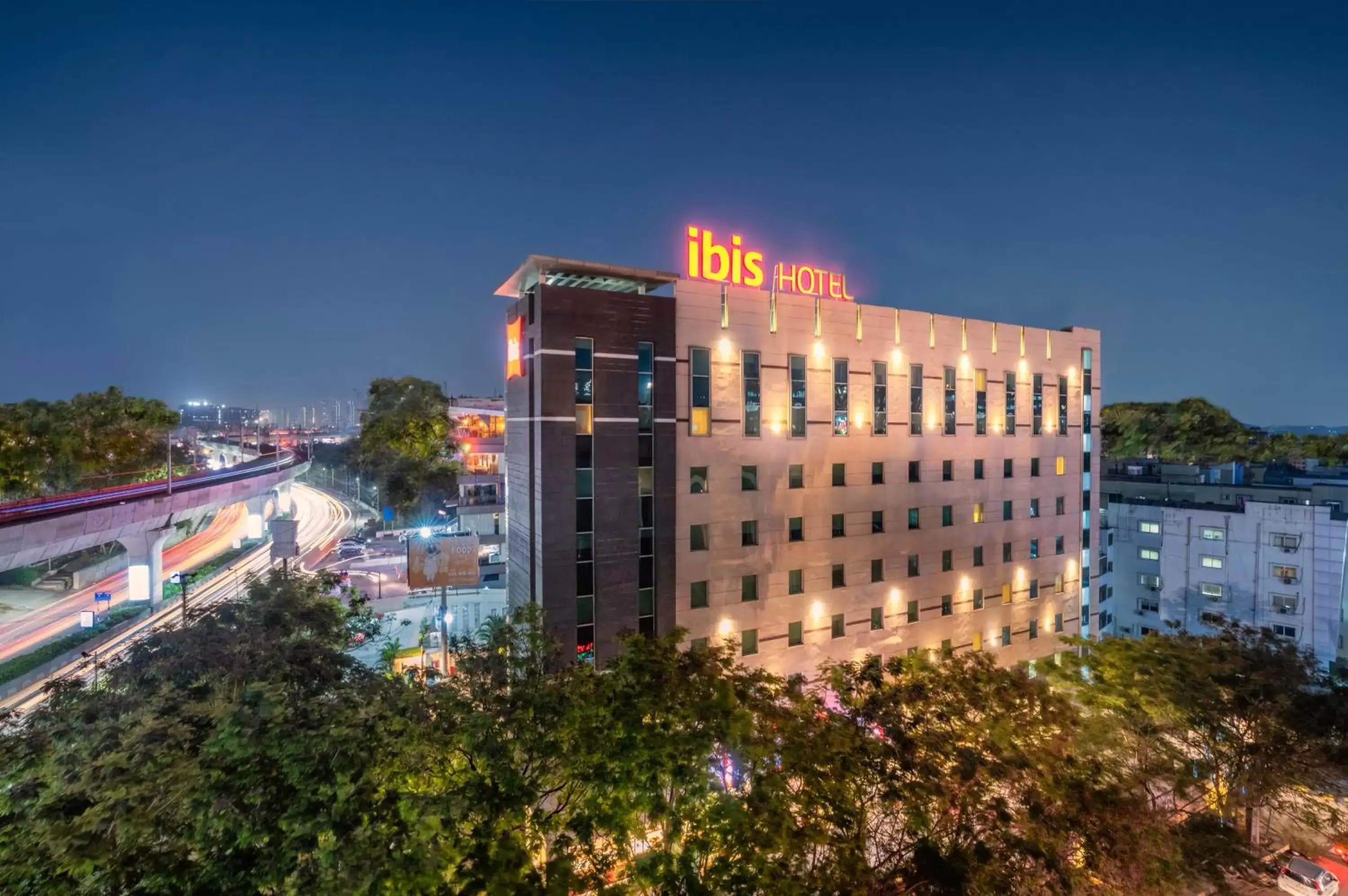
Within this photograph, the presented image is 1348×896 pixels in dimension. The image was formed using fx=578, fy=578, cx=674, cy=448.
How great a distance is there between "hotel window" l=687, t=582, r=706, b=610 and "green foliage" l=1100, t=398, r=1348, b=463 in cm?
9155

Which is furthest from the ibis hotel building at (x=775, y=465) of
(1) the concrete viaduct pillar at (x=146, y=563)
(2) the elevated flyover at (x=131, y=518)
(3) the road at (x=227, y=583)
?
(1) the concrete viaduct pillar at (x=146, y=563)

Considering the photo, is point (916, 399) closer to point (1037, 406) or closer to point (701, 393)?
point (1037, 406)

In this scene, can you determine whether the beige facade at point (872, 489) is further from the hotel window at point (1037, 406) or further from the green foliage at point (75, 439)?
the green foliage at point (75, 439)

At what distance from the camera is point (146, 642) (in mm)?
15016

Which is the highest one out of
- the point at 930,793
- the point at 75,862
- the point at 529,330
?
the point at 529,330

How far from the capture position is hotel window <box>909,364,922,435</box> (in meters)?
37.2

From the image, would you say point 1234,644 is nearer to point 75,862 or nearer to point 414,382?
point 75,862

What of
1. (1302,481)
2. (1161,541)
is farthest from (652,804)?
(1302,481)

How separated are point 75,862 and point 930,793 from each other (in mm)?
15824

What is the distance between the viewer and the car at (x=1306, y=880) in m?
24.2

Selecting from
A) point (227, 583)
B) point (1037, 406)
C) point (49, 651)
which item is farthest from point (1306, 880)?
point (227, 583)

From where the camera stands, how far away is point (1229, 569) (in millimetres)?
49406

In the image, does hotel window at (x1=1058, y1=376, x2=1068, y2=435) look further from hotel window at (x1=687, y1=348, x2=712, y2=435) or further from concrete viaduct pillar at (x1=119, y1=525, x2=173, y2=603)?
concrete viaduct pillar at (x1=119, y1=525, x2=173, y2=603)

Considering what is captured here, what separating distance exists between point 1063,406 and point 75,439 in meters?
92.5
